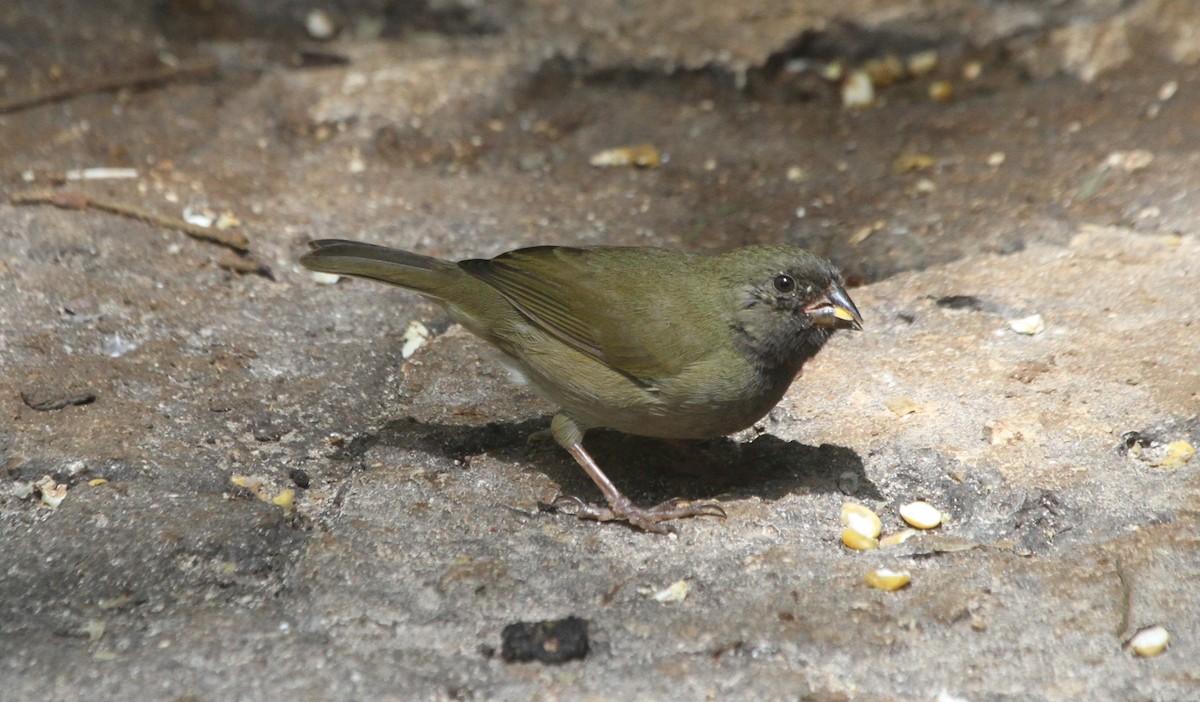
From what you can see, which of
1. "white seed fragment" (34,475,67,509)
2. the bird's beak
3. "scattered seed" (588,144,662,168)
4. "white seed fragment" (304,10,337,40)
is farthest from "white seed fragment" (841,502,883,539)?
"white seed fragment" (304,10,337,40)

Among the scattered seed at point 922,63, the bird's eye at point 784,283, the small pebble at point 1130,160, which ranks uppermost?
the bird's eye at point 784,283

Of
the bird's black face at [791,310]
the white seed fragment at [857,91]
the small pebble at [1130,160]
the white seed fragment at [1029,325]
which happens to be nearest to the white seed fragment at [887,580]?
the bird's black face at [791,310]

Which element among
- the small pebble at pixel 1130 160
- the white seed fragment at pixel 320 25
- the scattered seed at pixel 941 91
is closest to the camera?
the small pebble at pixel 1130 160

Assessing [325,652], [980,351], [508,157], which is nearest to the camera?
[325,652]

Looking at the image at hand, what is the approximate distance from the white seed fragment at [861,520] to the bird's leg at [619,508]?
0.40m

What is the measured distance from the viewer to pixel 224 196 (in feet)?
18.4

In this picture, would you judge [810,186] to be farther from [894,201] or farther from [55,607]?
[55,607]

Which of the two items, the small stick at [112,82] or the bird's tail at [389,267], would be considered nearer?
the bird's tail at [389,267]

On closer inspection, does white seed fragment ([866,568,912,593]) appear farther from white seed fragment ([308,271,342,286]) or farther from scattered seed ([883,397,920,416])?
white seed fragment ([308,271,342,286])

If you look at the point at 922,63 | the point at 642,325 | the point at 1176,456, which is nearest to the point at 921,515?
the point at 1176,456

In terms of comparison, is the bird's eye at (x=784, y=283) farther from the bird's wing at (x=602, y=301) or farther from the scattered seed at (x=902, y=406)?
the scattered seed at (x=902, y=406)

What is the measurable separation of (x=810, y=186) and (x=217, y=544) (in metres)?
3.46

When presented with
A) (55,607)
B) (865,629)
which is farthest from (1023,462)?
(55,607)

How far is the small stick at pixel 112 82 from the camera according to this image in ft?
19.8
